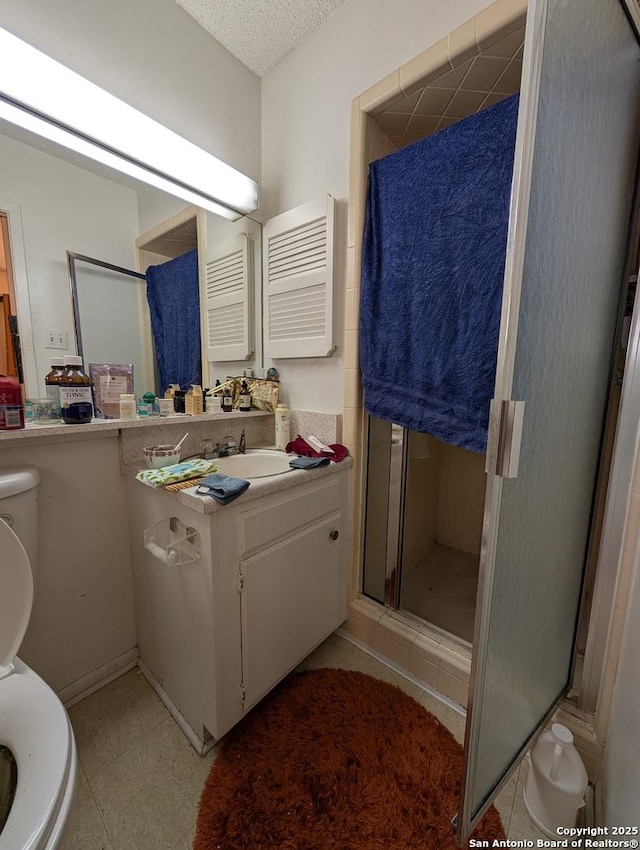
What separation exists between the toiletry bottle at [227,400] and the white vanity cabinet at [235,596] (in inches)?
18.4

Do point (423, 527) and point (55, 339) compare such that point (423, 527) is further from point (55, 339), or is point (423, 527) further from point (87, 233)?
point (87, 233)

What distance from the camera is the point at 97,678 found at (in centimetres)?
122

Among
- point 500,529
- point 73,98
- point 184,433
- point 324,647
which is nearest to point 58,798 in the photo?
point 500,529

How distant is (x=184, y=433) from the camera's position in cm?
130

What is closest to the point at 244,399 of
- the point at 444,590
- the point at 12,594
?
the point at 12,594

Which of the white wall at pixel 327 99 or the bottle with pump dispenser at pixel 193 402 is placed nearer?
the white wall at pixel 327 99

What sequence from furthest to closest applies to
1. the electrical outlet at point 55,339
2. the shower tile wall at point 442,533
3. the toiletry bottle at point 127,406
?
1. the shower tile wall at point 442,533
2. the toiletry bottle at point 127,406
3. the electrical outlet at point 55,339

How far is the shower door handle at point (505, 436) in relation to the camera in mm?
556

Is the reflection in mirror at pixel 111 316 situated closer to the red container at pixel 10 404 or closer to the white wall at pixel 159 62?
the red container at pixel 10 404

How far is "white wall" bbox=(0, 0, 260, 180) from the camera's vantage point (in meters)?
0.97

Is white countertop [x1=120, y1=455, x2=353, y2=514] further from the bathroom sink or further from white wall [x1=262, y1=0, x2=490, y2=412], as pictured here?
white wall [x1=262, y1=0, x2=490, y2=412]

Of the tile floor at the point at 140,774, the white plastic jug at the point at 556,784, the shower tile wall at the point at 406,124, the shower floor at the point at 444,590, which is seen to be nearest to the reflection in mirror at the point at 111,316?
the shower tile wall at the point at 406,124

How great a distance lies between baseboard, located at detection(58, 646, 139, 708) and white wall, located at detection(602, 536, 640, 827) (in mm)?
1506

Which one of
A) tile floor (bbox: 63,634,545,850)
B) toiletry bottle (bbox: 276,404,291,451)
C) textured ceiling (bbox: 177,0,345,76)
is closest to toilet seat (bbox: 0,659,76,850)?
tile floor (bbox: 63,634,545,850)
